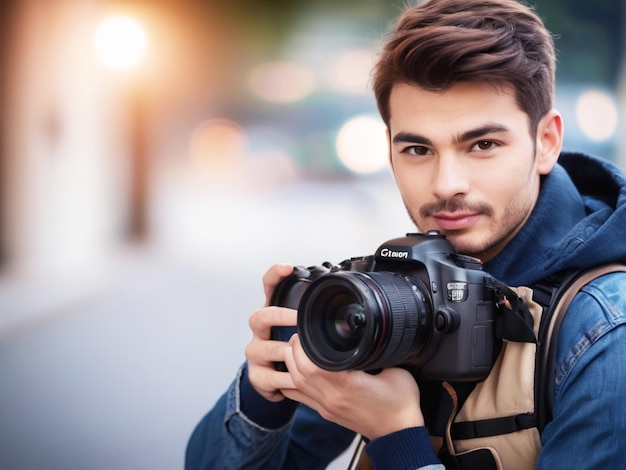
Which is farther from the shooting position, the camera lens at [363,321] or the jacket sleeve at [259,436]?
the jacket sleeve at [259,436]

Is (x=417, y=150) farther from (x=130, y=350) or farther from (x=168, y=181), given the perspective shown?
(x=168, y=181)

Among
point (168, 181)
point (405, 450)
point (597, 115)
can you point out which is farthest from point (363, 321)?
point (168, 181)

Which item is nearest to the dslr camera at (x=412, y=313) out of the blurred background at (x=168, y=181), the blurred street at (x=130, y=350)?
the blurred background at (x=168, y=181)

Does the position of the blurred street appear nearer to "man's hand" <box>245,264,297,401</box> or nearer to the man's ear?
"man's hand" <box>245,264,297,401</box>

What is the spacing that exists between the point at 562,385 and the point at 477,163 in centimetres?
32

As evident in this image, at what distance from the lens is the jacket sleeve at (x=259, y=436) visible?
1161 millimetres

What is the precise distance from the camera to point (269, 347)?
3.60 feet

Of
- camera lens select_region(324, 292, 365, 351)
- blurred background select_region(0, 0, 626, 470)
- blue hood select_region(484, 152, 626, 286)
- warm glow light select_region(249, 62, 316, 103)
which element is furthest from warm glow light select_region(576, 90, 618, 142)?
warm glow light select_region(249, 62, 316, 103)

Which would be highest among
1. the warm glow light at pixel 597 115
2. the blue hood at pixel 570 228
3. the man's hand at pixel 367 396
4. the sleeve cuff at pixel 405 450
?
the warm glow light at pixel 597 115

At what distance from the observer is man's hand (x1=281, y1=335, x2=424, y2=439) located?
0.97 m

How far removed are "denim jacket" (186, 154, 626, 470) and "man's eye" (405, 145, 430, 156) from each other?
0.56 ft

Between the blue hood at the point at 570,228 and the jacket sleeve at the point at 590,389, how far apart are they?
6 centimetres

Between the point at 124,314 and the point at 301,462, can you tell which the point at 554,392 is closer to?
the point at 301,462

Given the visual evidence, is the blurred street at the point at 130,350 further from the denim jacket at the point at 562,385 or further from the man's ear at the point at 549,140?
the man's ear at the point at 549,140
